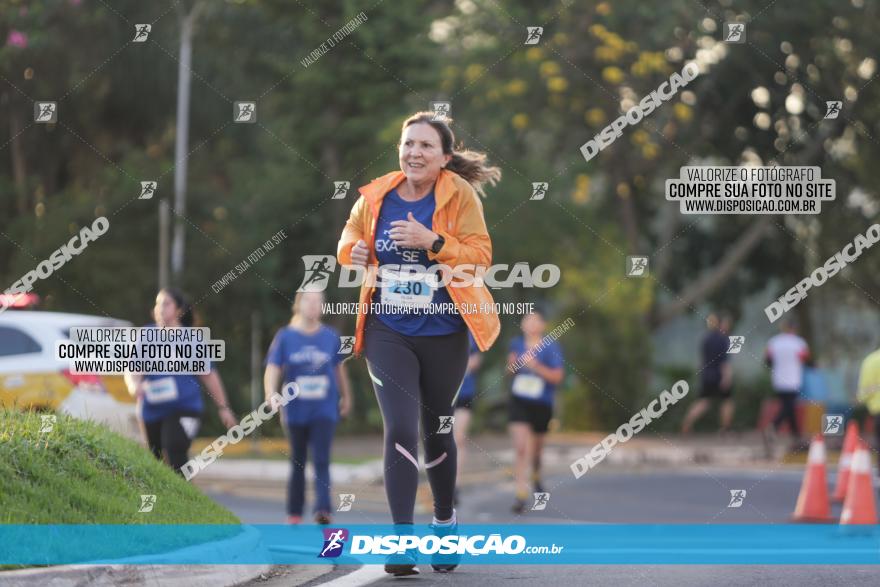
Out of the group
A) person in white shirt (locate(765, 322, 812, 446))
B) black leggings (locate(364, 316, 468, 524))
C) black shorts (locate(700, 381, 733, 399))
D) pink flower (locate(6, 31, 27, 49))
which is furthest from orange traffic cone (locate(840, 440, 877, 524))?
pink flower (locate(6, 31, 27, 49))

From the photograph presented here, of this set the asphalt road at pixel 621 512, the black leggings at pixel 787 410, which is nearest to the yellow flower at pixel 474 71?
the black leggings at pixel 787 410

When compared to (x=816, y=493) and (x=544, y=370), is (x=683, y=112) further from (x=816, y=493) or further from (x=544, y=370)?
(x=816, y=493)

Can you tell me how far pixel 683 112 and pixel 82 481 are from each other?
2045 cm

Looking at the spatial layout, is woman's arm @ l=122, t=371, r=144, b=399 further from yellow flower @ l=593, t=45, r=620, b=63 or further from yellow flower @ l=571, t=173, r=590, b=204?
yellow flower @ l=571, t=173, r=590, b=204

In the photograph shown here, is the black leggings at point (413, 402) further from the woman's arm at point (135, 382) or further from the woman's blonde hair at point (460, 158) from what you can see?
the woman's arm at point (135, 382)

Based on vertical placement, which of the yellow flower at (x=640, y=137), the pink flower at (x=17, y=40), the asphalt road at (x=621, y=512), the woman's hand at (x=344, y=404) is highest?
the pink flower at (x=17, y=40)

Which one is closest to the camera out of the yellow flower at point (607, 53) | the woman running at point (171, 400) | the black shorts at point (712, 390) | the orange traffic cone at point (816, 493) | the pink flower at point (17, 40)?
the woman running at point (171, 400)

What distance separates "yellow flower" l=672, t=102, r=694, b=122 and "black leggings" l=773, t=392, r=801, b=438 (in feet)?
22.0

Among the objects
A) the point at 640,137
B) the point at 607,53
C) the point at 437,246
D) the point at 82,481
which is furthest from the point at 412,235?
the point at 640,137

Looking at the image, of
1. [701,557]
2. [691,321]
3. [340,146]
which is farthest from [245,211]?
[701,557]

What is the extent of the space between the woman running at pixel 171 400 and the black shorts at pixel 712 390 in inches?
569

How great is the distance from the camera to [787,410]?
22.4m

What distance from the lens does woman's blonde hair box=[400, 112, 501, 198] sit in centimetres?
804

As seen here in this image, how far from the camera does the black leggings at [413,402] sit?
25.4ft
